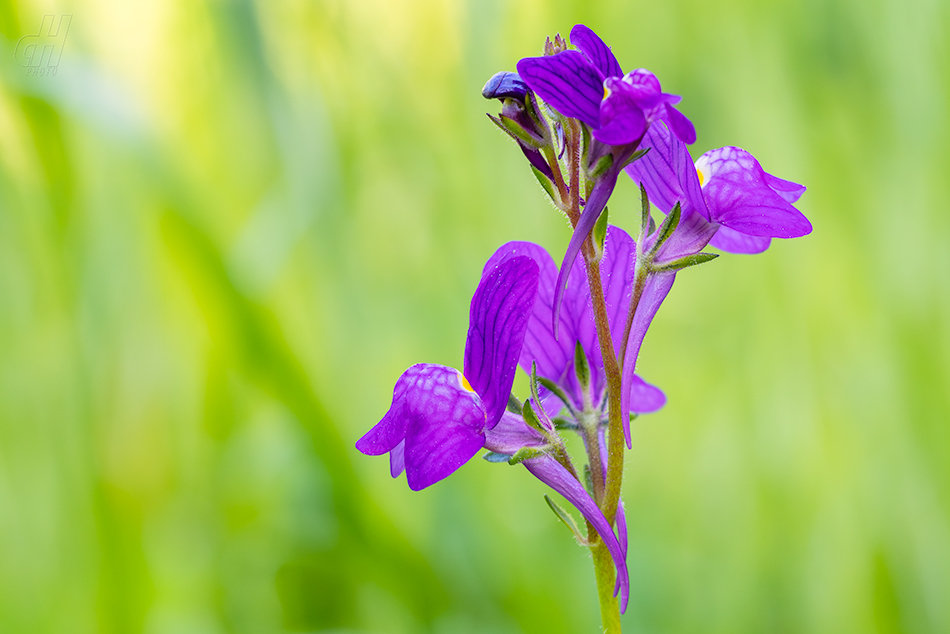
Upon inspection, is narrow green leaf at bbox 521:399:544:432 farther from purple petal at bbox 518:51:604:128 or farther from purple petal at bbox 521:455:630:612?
purple petal at bbox 518:51:604:128

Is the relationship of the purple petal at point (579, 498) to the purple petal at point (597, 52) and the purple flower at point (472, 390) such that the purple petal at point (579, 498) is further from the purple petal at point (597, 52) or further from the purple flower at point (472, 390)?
the purple petal at point (597, 52)

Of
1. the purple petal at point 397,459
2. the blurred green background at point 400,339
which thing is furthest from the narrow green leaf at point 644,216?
the blurred green background at point 400,339

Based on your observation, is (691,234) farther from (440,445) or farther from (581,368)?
(440,445)

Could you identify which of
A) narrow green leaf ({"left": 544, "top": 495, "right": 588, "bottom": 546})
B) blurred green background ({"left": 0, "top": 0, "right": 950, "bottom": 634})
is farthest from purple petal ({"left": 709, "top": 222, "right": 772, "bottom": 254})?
blurred green background ({"left": 0, "top": 0, "right": 950, "bottom": 634})

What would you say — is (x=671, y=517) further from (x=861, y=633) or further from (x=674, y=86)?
(x=674, y=86)

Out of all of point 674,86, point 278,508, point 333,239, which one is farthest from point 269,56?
point 674,86

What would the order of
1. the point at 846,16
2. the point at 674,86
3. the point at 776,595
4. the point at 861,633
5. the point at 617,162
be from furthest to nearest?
the point at 674,86 → the point at 846,16 → the point at 776,595 → the point at 861,633 → the point at 617,162
